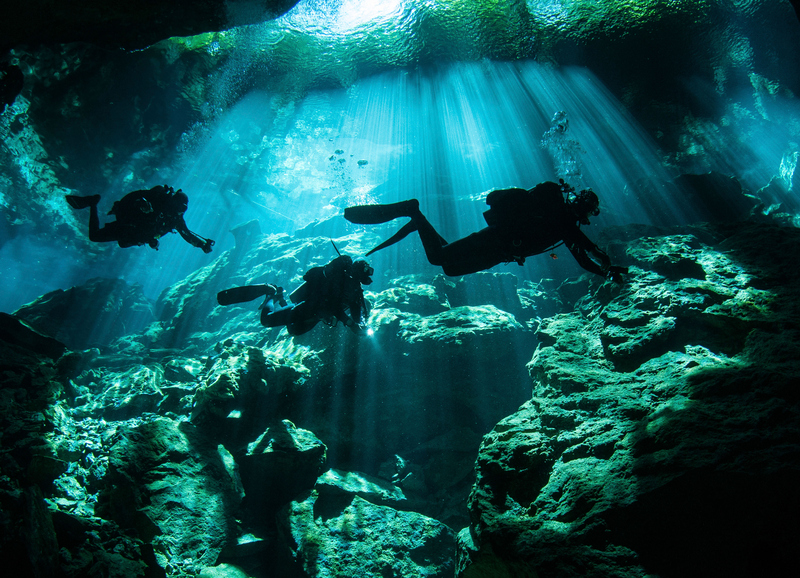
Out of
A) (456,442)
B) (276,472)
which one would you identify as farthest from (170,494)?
(456,442)

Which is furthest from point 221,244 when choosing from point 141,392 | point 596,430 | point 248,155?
point 596,430

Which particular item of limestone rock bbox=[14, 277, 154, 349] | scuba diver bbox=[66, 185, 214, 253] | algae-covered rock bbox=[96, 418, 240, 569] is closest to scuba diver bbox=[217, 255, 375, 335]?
scuba diver bbox=[66, 185, 214, 253]

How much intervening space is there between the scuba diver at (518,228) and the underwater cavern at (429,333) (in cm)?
24

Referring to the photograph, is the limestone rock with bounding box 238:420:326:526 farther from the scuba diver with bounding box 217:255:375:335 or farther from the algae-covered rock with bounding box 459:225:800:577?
the algae-covered rock with bounding box 459:225:800:577

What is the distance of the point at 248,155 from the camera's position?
19.2 m

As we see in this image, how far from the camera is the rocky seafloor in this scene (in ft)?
6.18

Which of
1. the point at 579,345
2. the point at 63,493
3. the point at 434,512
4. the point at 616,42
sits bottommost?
the point at 434,512

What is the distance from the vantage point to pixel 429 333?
23.8 ft

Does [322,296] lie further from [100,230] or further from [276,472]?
[100,230]

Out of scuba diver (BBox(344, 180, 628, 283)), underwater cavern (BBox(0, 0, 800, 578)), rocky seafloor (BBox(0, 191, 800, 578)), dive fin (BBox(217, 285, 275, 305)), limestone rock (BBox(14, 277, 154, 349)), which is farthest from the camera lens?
limestone rock (BBox(14, 277, 154, 349))

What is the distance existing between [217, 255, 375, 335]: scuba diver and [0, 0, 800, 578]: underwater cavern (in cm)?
38

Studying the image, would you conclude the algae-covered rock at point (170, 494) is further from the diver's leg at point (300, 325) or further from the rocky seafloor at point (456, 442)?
the diver's leg at point (300, 325)

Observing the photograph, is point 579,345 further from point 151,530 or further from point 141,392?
point 141,392

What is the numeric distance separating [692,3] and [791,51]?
13.3ft
